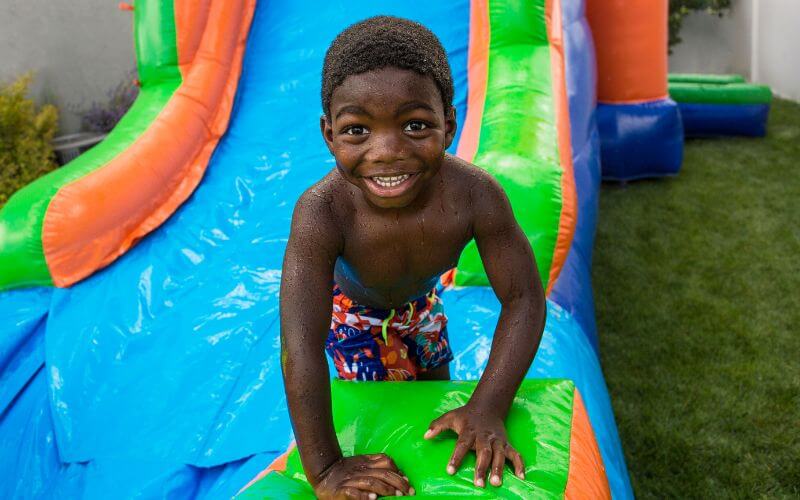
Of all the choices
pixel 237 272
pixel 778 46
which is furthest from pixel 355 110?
pixel 778 46

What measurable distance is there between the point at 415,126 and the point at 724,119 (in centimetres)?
462

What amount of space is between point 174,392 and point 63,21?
13.3ft

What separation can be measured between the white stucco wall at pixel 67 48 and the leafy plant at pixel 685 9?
5114 millimetres

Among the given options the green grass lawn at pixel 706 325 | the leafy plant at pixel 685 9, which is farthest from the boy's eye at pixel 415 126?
the leafy plant at pixel 685 9

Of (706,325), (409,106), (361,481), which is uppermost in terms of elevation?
(409,106)

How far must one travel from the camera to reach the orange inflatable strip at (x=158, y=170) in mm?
2545

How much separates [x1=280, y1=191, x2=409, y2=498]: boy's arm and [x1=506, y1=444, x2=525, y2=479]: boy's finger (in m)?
0.16

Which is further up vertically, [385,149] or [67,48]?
[67,48]

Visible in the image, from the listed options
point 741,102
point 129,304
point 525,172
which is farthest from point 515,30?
point 741,102

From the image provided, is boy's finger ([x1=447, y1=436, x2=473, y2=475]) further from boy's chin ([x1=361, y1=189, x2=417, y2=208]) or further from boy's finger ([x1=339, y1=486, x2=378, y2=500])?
boy's chin ([x1=361, y1=189, x2=417, y2=208])

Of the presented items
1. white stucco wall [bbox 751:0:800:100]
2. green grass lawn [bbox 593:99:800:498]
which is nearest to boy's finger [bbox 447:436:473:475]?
green grass lawn [bbox 593:99:800:498]

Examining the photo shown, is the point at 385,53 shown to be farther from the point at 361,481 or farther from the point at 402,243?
the point at 361,481

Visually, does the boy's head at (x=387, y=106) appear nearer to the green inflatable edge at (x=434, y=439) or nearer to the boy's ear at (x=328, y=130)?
the boy's ear at (x=328, y=130)

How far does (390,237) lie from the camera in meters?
1.12
